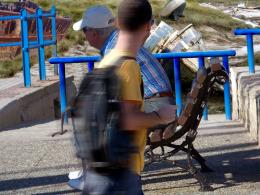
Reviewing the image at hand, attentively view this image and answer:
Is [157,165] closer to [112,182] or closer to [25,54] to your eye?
[112,182]

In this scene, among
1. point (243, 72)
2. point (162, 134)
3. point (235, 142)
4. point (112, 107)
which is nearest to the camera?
point (112, 107)

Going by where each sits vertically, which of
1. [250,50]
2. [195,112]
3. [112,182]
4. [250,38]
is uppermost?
[250,38]

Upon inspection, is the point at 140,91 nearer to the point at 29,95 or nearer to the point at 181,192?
the point at 181,192

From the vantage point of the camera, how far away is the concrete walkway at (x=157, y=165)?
5.51m

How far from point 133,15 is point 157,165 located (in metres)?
3.26

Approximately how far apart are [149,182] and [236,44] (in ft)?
97.6

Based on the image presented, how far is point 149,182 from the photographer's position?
5.65 metres

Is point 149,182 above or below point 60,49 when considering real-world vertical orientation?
below

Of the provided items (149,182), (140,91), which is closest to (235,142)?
(149,182)

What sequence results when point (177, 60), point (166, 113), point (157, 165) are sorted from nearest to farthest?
point (166, 113), point (157, 165), point (177, 60)

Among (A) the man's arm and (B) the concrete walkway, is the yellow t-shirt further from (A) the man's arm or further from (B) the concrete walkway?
(B) the concrete walkway

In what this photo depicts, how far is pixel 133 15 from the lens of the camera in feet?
10.00

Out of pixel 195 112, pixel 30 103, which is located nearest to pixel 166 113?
pixel 195 112

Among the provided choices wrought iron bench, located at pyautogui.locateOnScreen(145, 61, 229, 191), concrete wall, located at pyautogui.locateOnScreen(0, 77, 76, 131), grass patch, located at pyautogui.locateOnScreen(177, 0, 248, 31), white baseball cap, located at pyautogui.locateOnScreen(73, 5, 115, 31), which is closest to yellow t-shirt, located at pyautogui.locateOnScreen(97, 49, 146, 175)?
white baseball cap, located at pyautogui.locateOnScreen(73, 5, 115, 31)
